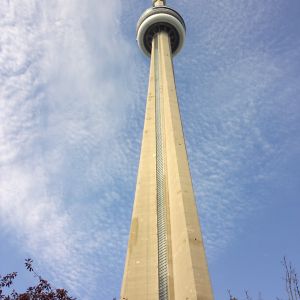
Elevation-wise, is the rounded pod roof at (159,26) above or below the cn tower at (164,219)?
above

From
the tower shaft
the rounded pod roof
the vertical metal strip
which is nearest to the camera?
the tower shaft

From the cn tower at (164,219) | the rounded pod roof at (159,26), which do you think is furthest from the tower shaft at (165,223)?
the rounded pod roof at (159,26)

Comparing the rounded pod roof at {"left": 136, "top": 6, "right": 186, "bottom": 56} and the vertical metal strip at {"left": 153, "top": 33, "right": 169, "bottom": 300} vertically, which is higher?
the rounded pod roof at {"left": 136, "top": 6, "right": 186, "bottom": 56}

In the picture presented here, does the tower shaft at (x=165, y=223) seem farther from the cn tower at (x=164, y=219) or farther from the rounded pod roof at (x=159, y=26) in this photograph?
the rounded pod roof at (x=159, y=26)

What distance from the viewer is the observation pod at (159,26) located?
38.6 meters

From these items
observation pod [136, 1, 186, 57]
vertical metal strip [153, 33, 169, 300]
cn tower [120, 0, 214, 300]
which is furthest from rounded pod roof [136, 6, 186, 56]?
vertical metal strip [153, 33, 169, 300]

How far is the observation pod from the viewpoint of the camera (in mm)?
38562

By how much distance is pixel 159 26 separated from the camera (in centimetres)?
3916

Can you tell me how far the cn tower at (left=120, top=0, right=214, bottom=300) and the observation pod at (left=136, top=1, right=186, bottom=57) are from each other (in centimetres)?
783

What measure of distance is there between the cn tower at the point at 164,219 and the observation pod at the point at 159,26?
25.7ft

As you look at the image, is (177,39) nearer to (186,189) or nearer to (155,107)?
(155,107)

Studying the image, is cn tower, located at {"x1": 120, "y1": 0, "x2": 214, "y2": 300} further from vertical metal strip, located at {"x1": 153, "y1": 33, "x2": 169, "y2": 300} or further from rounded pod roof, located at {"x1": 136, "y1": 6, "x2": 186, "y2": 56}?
rounded pod roof, located at {"x1": 136, "y1": 6, "x2": 186, "y2": 56}

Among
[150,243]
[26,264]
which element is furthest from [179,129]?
[26,264]

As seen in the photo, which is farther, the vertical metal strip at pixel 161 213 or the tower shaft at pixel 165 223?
the vertical metal strip at pixel 161 213
